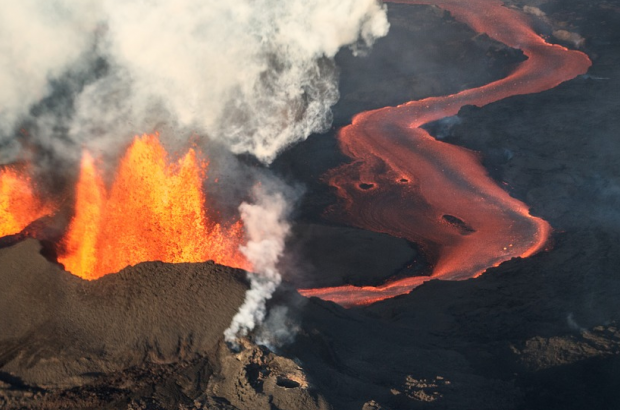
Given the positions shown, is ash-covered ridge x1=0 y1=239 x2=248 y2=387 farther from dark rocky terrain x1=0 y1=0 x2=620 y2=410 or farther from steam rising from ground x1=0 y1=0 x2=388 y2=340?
steam rising from ground x1=0 y1=0 x2=388 y2=340

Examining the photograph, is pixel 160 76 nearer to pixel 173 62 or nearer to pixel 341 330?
pixel 173 62

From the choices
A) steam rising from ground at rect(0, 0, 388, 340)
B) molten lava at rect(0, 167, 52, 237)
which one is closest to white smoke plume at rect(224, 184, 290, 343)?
steam rising from ground at rect(0, 0, 388, 340)

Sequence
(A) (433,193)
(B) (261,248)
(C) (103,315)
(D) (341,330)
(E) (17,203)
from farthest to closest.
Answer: (A) (433,193) → (B) (261,248) → (E) (17,203) → (D) (341,330) → (C) (103,315)

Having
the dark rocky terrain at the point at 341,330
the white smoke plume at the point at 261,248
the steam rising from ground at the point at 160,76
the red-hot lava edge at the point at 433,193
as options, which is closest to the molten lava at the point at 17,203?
the steam rising from ground at the point at 160,76

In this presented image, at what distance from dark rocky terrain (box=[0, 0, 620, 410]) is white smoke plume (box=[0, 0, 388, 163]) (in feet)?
14.4

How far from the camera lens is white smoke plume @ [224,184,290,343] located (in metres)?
14.5

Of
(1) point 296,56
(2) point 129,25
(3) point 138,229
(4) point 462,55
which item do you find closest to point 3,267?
(3) point 138,229

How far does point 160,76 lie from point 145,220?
197 inches

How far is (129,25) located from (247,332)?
39.3 ft

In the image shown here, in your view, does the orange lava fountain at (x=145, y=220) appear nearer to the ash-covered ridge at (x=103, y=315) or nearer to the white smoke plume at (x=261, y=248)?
the white smoke plume at (x=261, y=248)

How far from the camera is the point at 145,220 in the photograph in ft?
67.3

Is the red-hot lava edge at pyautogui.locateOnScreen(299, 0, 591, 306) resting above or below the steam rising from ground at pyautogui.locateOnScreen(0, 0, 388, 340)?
below

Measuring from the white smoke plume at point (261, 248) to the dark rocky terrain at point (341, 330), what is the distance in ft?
1.11

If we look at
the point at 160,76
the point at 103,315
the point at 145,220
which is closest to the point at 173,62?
the point at 160,76
